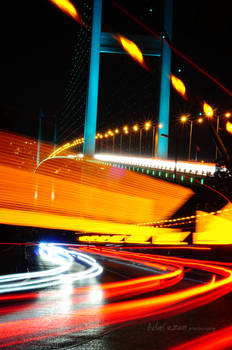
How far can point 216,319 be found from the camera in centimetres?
523

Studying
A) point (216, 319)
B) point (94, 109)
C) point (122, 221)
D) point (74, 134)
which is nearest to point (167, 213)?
point (122, 221)

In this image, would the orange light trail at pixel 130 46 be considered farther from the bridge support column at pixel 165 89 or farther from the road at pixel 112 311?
the road at pixel 112 311

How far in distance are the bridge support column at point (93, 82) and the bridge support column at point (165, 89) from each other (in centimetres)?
486

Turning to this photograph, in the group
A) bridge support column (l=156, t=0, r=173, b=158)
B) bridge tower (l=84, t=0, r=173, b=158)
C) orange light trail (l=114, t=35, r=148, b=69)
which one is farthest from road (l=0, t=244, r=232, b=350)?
orange light trail (l=114, t=35, r=148, b=69)

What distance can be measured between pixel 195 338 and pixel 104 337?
32.7 inches

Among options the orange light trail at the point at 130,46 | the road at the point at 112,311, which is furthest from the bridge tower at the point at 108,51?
the road at the point at 112,311

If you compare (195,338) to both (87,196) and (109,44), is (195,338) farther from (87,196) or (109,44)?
(109,44)

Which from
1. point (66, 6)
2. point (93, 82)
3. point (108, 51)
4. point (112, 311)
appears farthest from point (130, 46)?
point (112, 311)

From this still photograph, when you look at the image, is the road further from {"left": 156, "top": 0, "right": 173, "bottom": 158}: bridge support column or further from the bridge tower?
the bridge tower

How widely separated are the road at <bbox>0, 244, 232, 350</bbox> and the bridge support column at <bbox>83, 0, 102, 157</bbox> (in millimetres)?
24514

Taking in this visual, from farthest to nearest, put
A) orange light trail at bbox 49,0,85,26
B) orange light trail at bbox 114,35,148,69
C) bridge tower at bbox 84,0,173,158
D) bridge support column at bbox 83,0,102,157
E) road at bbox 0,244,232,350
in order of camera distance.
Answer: bridge support column at bbox 83,0,102,157
orange light trail at bbox 114,35,148,69
bridge tower at bbox 84,0,173,158
orange light trail at bbox 49,0,85,26
road at bbox 0,244,232,350

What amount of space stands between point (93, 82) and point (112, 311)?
1230 inches

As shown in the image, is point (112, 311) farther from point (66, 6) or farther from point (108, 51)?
point (108, 51)

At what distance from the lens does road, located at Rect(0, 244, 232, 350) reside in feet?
13.9
